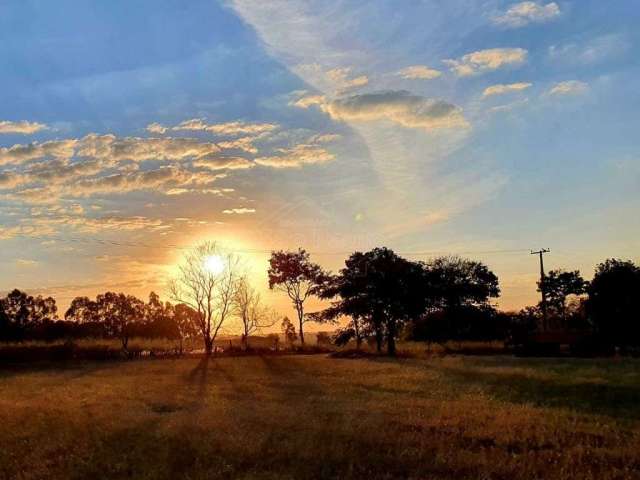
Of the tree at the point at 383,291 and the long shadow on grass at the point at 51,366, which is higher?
the tree at the point at 383,291

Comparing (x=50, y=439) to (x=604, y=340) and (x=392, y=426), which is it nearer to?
(x=392, y=426)

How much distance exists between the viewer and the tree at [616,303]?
176ft

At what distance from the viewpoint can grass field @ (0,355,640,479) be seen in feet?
35.1

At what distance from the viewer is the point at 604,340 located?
5319cm

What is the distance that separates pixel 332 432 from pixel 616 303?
1976 inches

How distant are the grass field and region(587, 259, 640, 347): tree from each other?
102 feet

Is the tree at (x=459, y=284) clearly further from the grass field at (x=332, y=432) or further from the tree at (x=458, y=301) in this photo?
the grass field at (x=332, y=432)

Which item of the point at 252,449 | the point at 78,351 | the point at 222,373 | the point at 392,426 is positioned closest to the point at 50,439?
the point at 252,449

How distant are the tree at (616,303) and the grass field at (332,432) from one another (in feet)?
A: 102

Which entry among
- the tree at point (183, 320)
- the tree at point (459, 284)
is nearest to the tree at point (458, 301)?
the tree at point (459, 284)

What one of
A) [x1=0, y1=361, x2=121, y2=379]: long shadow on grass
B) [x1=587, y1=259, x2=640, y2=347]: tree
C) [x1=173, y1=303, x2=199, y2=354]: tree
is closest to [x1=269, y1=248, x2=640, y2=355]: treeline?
[x1=587, y1=259, x2=640, y2=347]: tree

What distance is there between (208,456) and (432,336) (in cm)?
6307

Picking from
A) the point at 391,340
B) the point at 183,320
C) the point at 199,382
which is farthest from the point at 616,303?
the point at 183,320

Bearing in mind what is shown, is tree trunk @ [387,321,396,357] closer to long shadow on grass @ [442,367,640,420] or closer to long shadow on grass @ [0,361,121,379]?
long shadow on grass @ [0,361,121,379]
